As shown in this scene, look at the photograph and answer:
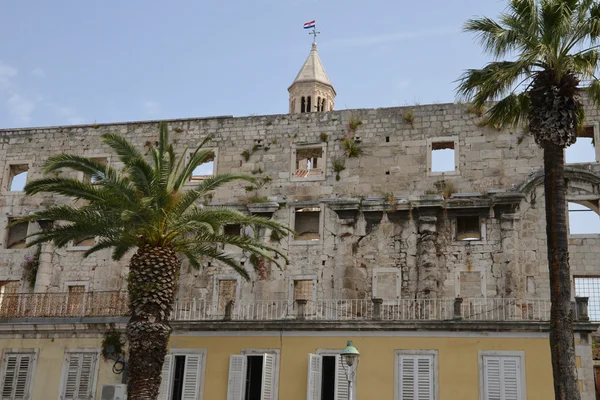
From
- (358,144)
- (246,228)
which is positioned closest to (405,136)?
(358,144)

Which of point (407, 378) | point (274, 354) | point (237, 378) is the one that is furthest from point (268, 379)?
point (407, 378)

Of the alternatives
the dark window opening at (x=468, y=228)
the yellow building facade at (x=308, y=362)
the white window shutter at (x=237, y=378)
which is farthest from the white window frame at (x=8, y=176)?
the dark window opening at (x=468, y=228)

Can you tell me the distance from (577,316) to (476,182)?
7.46 meters

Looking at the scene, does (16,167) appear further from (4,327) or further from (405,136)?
(405,136)

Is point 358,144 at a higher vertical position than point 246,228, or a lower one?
higher

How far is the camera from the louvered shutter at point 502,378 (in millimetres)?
20750

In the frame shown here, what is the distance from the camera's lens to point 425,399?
21188mm

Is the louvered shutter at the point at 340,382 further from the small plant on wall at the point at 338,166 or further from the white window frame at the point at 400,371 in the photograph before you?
the small plant on wall at the point at 338,166

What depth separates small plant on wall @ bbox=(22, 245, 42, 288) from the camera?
30.2 m

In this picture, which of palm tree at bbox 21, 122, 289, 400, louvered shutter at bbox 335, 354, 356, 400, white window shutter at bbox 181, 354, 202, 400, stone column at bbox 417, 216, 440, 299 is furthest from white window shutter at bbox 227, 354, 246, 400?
stone column at bbox 417, 216, 440, 299

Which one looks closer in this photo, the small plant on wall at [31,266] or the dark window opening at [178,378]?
the dark window opening at [178,378]

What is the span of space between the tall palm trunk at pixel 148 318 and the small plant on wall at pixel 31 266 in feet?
35.9

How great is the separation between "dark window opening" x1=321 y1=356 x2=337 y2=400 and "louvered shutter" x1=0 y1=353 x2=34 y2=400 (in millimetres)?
8949

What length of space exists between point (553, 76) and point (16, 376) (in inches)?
687
